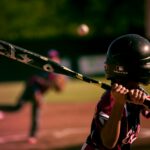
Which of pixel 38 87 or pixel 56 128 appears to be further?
pixel 56 128

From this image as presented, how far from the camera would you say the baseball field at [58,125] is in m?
11.0

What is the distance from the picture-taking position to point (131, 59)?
4.05 m

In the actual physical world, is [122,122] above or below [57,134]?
below

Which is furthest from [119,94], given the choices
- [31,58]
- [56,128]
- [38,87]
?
[56,128]

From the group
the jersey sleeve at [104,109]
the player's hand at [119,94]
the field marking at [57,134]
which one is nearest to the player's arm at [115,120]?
the player's hand at [119,94]

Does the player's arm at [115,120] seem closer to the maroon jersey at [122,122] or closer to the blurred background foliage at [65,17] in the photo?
the maroon jersey at [122,122]

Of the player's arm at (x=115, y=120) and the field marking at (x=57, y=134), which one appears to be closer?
the player's arm at (x=115, y=120)

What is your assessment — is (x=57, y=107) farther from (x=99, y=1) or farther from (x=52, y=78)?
(x=99, y=1)

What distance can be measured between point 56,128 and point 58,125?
0.47 metres

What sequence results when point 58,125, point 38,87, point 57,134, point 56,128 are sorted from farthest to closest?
point 58,125 < point 56,128 < point 57,134 < point 38,87

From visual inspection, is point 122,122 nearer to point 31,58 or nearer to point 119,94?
point 119,94

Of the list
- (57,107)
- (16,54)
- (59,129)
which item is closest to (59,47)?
(57,107)

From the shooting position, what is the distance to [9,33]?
40.7 meters

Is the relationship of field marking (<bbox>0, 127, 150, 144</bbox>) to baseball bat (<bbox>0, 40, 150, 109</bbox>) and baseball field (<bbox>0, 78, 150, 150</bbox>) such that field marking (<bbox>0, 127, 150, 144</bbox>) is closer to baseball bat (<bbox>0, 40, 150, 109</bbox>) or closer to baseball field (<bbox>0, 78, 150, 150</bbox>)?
baseball field (<bbox>0, 78, 150, 150</bbox>)
